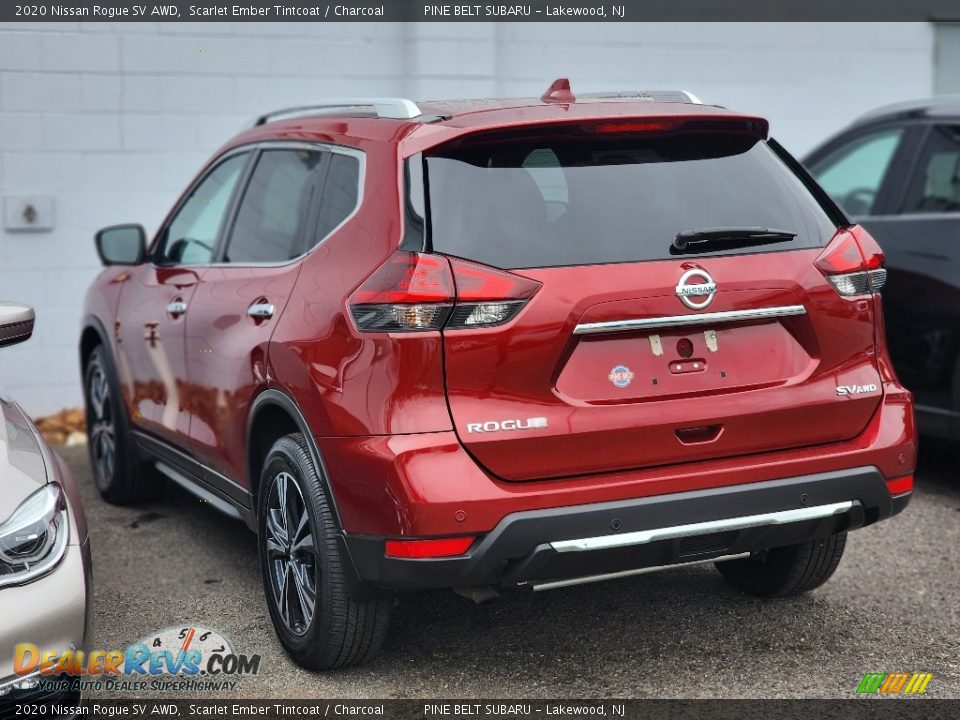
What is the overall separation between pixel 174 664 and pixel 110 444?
7.20 ft

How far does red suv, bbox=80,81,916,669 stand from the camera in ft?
11.2

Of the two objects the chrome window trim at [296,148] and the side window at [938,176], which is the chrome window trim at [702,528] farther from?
the side window at [938,176]

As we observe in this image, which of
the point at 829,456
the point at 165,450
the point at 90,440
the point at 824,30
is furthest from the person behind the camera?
the point at 824,30

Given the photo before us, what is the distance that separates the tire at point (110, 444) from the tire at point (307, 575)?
1.93 metres

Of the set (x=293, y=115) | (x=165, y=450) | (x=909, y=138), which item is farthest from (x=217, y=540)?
(x=909, y=138)

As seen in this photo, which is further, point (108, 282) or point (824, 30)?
point (824, 30)

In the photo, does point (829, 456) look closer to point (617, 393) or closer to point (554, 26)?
point (617, 393)

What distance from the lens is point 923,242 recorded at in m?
5.95

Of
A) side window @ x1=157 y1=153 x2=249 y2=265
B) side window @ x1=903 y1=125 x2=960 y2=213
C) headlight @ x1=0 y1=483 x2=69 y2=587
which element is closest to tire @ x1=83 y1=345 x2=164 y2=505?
side window @ x1=157 y1=153 x2=249 y2=265

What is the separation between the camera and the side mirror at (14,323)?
12.9 ft

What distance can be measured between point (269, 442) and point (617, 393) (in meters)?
1.33

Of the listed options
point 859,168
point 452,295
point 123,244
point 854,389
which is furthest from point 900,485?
point 123,244

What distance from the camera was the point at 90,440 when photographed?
648 cm
